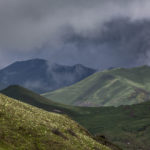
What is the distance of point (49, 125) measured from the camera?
58188 mm

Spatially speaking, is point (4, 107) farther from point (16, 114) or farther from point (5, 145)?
Result: point (5, 145)

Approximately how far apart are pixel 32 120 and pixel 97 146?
14.9 meters

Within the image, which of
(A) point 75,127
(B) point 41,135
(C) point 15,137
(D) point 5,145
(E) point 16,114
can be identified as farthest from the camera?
(A) point 75,127

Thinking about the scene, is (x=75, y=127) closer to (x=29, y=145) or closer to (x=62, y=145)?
(x=62, y=145)

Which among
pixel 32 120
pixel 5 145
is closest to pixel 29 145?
pixel 5 145

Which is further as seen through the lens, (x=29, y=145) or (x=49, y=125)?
(x=49, y=125)

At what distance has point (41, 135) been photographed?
5047 cm

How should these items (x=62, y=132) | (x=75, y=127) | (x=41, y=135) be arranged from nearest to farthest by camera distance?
1. (x=41, y=135)
2. (x=62, y=132)
3. (x=75, y=127)

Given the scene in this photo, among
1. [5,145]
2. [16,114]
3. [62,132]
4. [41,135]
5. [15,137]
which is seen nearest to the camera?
[5,145]

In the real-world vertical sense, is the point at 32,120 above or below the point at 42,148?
above

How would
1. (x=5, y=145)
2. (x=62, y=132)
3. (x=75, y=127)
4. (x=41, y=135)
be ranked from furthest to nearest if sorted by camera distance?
(x=75, y=127) < (x=62, y=132) < (x=41, y=135) < (x=5, y=145)

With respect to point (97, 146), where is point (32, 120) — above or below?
above

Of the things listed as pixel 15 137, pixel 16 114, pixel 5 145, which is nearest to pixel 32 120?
pixel 16 114

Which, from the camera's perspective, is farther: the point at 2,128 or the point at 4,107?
the point at 4,107
